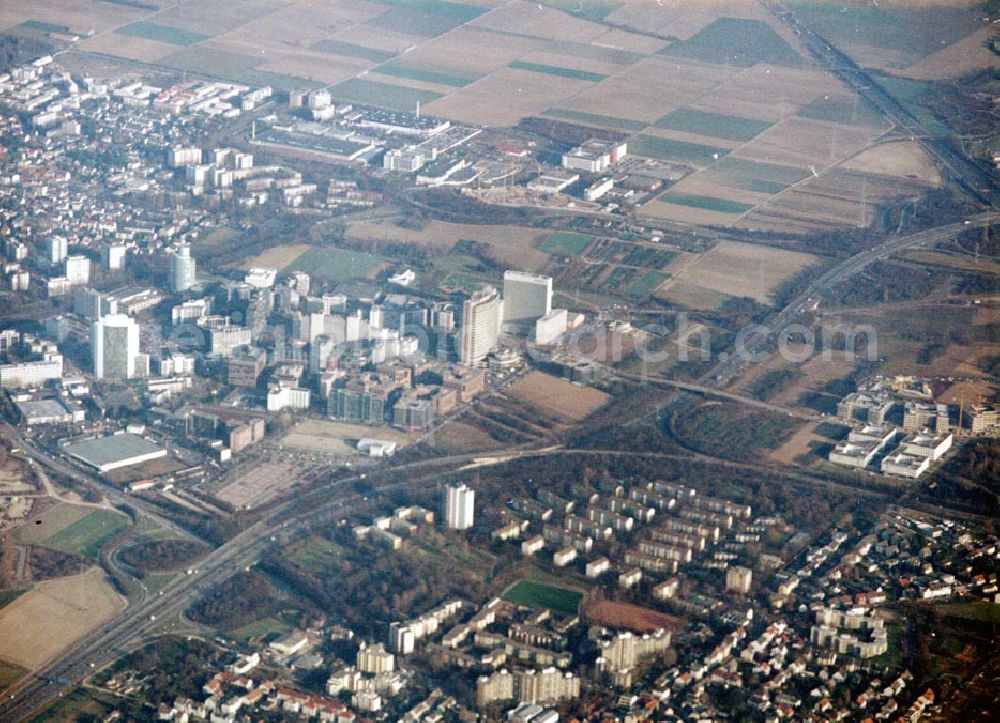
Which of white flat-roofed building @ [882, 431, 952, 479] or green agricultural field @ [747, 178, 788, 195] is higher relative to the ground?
white flat-roofed building @ [882, 431, 952, 479]

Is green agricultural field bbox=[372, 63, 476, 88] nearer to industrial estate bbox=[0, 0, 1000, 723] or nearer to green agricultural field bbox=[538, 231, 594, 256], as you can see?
industrial estate bbox=[0, 0, 1000, 723]

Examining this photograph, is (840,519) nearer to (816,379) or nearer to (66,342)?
(816,379)

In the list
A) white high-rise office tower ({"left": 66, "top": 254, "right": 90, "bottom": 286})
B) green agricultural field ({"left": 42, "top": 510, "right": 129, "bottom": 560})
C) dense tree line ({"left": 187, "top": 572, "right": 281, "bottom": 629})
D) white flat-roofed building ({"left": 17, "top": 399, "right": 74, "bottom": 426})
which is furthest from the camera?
white high-rise office tower ({"left": 66, "top": 254, "right": 90, "bottom": 286})

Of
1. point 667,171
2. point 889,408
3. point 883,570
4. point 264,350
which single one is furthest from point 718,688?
point 667,171

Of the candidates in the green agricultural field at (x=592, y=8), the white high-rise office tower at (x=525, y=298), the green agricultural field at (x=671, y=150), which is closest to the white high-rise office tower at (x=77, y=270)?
the white high-rise office tower at (x=525, y=298)

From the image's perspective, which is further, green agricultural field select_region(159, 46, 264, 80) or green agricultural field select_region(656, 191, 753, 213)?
green agricultural field select_region(159, 46, 264, 80)

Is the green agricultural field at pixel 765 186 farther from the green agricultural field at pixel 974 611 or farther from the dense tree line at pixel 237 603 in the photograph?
the dense tree line at pixel 237 603

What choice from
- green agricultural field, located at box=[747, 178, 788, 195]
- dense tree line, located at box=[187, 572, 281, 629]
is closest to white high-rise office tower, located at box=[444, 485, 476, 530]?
dense tree line, located at box=[187, 572, 281, 629]
